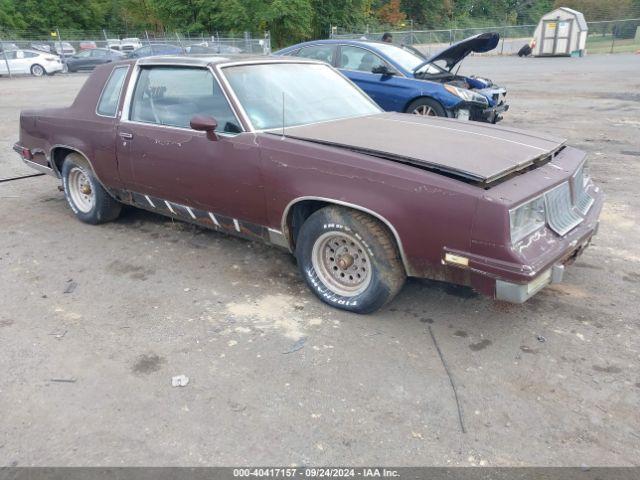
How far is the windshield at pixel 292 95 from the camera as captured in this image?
3.95m

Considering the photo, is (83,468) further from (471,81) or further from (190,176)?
(471,81)

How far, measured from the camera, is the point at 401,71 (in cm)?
863

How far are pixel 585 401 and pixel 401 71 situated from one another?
22.8 feet

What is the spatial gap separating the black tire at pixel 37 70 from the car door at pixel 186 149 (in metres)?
25.7

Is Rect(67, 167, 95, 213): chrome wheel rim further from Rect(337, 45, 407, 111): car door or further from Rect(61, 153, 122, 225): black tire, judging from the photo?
Rect(337, 45, 407, 111): car door

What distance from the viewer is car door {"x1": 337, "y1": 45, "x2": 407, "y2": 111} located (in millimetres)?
8508

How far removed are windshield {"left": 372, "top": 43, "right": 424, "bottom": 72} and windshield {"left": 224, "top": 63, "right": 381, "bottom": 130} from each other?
177 inches

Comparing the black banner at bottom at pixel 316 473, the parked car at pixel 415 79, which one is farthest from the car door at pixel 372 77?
the black banner at bottom at pixel 316 473

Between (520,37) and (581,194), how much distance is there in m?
41.4

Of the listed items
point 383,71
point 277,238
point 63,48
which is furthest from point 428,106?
point 63,48

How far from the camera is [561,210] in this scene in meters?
3.33

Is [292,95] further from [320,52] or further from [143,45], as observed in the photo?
[143,45]

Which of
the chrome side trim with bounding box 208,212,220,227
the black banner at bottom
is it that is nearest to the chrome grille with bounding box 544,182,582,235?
the black banner at bottom

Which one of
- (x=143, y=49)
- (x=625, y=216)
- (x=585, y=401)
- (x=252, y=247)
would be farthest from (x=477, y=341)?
(x=143, y=49)
